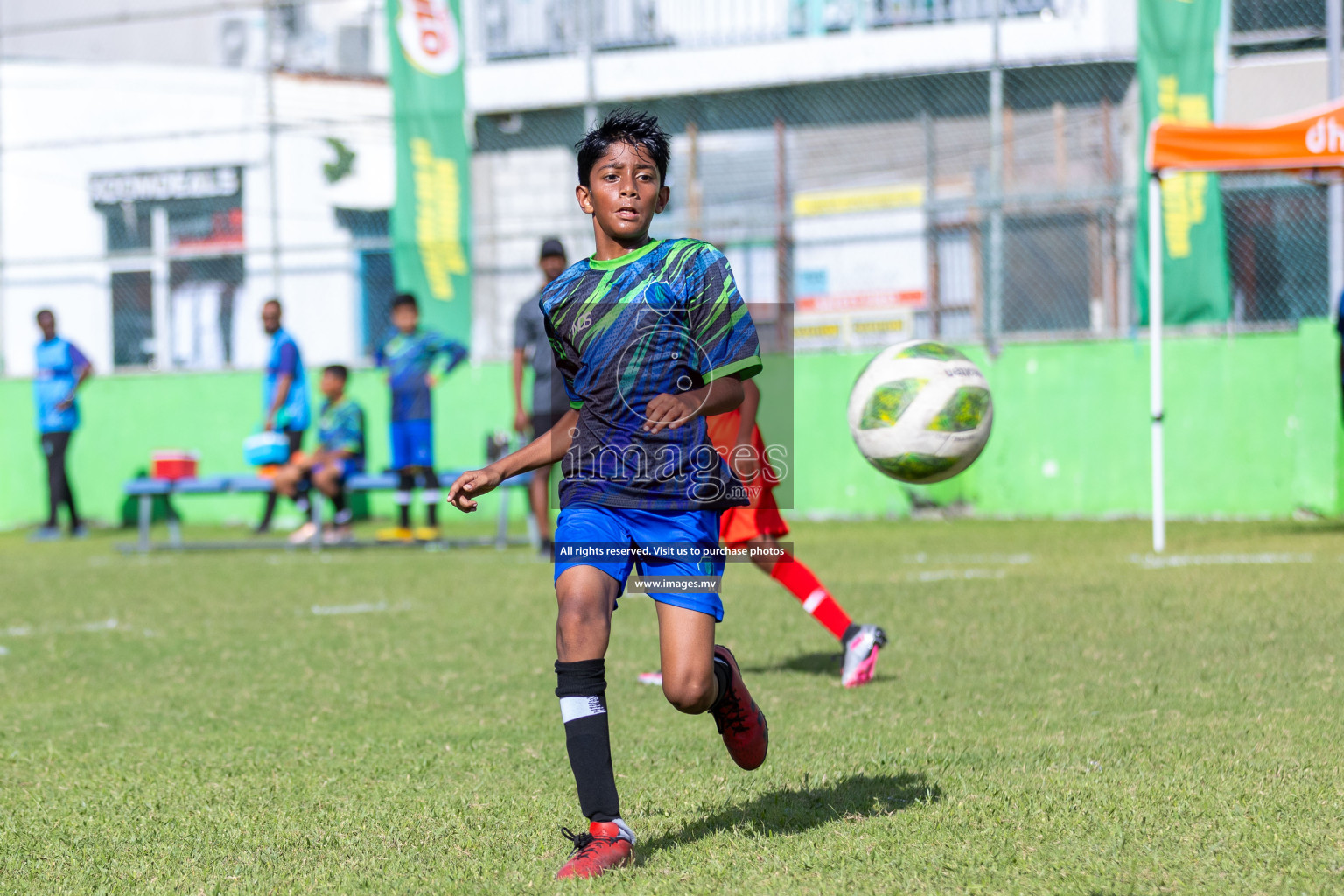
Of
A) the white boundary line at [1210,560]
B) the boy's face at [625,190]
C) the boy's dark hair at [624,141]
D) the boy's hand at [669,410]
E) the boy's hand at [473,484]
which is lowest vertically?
the white boundary line at [1210,560]

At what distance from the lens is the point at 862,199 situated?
17156 mm

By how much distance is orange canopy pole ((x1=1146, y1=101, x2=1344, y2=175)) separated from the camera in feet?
31.6

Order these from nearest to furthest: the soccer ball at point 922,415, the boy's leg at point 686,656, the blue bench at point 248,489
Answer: the boy's leg at point 686,656 → the soccer ball at point 922,415 → the blue bench at point 248,489

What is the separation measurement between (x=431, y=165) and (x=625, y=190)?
475 inches

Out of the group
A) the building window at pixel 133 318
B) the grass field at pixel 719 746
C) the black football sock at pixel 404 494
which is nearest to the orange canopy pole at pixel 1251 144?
the grass field at pixel 719 746

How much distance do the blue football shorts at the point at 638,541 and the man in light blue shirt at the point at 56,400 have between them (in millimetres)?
12088

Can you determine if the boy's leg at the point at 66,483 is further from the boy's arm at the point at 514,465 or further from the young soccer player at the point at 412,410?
the boy's arm at the point at 514,465

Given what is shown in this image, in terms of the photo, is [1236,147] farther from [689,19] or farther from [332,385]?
[332,385]

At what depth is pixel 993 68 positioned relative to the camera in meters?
13.8

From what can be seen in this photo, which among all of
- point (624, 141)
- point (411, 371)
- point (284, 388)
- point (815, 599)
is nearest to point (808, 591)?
point (815, 599)

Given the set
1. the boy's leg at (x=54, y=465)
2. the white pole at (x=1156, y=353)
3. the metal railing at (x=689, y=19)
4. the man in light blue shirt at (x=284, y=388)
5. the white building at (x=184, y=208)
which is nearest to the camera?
the white pole at (x=1156, y=353)

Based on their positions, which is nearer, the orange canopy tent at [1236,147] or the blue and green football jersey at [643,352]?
the blue and green football jersey at [643,352]

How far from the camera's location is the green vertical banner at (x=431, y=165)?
14875mm

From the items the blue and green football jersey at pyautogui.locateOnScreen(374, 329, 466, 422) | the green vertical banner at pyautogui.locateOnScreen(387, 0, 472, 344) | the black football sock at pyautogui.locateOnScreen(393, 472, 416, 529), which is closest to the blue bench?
the black football sock at pyautogui.locateOnScreen(393, 472, 416, 529)
